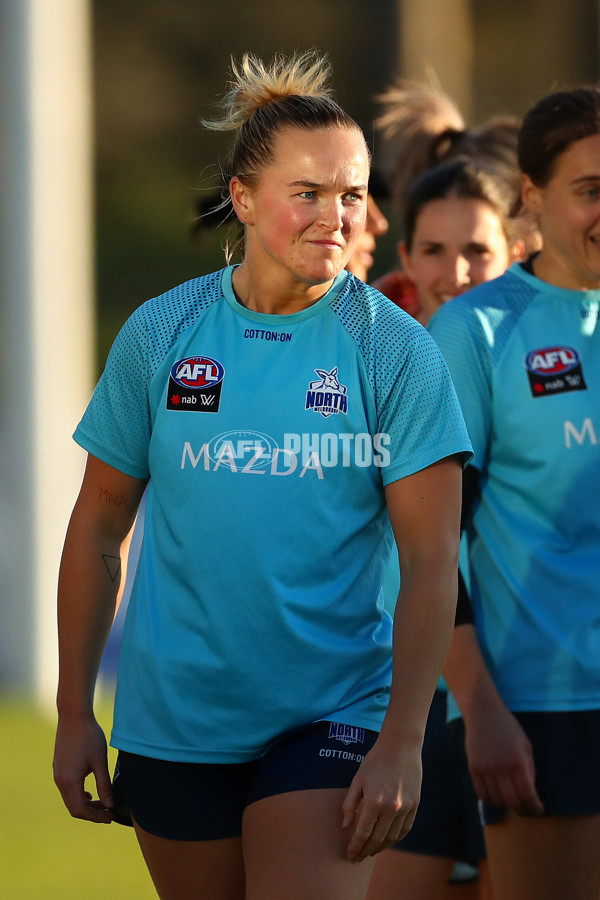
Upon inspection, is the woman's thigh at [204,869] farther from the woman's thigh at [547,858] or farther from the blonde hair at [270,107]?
the blonde hair at [270,107]

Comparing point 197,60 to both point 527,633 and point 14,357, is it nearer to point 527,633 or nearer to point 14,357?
point 14,357

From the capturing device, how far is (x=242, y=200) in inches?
115

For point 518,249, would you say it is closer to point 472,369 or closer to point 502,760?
point 472,369

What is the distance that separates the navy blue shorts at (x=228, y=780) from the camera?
267 cm

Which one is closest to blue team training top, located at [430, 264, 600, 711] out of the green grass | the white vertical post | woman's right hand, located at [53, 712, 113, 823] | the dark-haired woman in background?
the dark-haired woman in background

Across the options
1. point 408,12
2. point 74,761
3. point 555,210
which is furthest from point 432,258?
point 408,12

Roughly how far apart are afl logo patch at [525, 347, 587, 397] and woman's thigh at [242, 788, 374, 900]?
46.1 inches

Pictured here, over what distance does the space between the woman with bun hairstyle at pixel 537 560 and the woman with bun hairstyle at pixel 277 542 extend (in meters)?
0.56

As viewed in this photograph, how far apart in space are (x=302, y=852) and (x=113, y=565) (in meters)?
0.77

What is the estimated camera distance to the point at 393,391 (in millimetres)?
2748

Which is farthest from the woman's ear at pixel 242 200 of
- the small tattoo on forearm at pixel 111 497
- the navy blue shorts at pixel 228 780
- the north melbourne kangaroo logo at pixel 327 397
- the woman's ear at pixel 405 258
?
the woman's ear at pixel 405 258

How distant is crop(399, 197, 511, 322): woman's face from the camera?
14.3 feet

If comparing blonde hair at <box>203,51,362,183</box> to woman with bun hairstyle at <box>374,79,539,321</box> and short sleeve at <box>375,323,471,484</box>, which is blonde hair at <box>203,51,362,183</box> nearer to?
short sleeve at <box>375,323,471,484</box>

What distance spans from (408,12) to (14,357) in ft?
23.8
